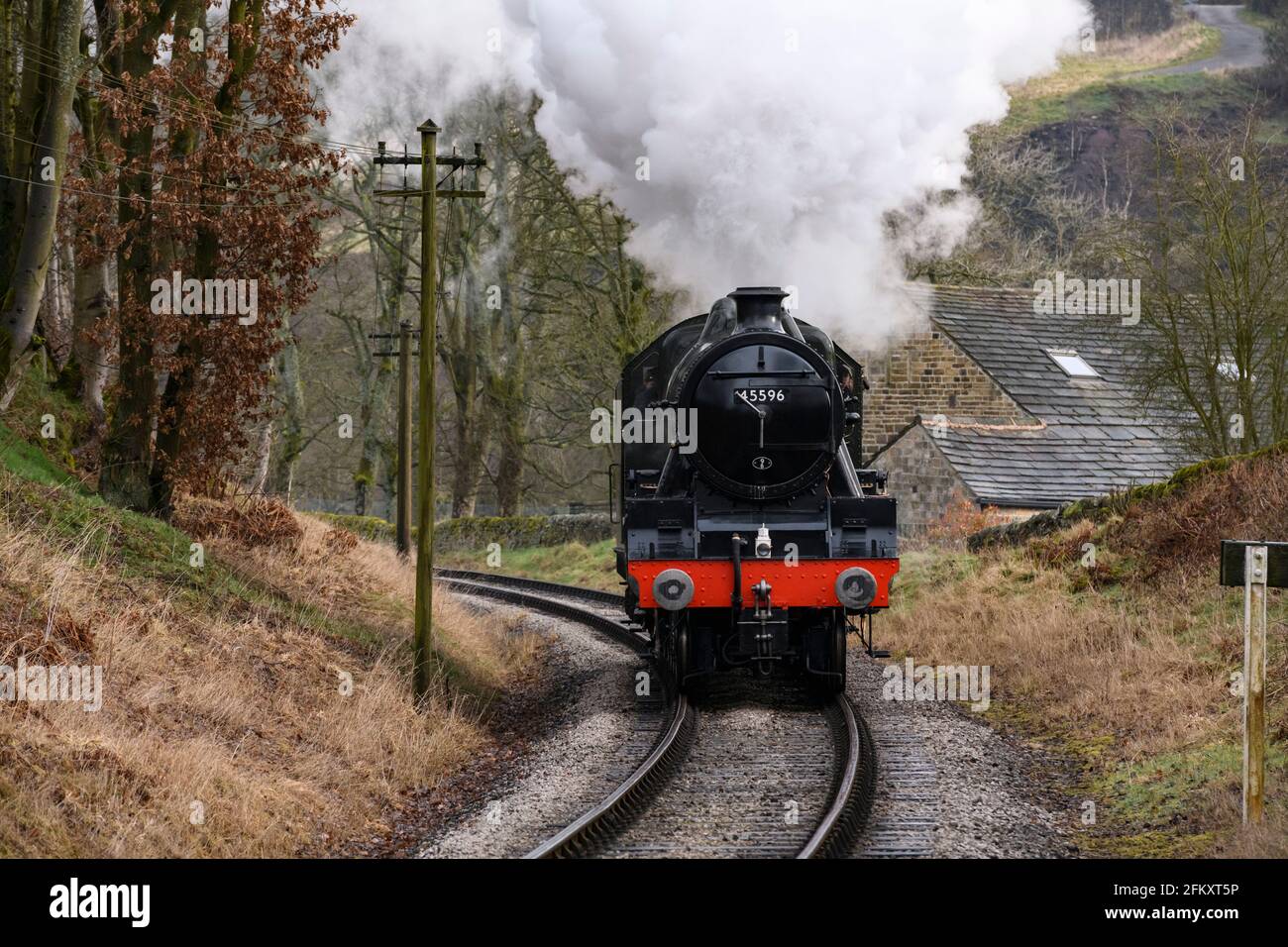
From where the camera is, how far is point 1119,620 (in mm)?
12453

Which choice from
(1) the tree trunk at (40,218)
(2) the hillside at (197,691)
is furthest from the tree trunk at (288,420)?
(1) the tree trunk at (40,218)

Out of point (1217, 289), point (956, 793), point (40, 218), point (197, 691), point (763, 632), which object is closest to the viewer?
point (956, 793)

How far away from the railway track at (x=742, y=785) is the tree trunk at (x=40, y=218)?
6.71 metres

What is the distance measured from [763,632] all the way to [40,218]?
7.37m

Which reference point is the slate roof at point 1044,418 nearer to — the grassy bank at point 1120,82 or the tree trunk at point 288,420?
the tree trunk at point 288,420

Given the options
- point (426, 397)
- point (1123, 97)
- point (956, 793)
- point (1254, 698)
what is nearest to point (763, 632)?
point (956, 793)

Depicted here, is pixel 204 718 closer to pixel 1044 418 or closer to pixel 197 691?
pixel 197 691

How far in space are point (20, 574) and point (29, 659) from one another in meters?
1.11

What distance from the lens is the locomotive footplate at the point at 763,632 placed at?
1152cm

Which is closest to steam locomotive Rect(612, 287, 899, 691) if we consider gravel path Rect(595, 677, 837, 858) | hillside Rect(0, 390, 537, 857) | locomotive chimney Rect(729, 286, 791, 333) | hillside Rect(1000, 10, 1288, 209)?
locomotive chimney Rect(729, 286, 791, 333)

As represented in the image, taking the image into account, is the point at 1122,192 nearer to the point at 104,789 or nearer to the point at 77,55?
the point at 77,55

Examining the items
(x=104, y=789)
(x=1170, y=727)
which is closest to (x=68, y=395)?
(x=104, y=789)

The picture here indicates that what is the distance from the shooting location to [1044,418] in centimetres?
2377

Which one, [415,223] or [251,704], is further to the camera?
[415,223]
